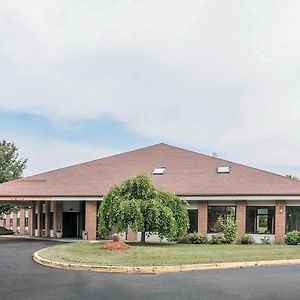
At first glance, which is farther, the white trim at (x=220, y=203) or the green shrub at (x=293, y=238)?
the white trim at (x=220, y=203)

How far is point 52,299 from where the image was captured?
10180mm

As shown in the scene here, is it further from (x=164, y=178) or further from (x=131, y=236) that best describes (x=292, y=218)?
(x=131, y=236)

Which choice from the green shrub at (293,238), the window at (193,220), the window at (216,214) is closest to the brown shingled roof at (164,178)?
the window at (216,214)

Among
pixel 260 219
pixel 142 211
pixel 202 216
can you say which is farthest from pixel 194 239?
pixel 142 211

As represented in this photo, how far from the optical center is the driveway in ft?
34.9

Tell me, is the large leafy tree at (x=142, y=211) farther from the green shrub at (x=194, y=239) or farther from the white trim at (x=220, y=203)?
the white trim at (x=220, y=203)

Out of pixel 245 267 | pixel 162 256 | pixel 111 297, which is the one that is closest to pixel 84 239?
pixel 162 256

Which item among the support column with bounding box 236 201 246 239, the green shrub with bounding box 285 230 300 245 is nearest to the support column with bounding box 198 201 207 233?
the support column with bounding box 236 201 246 239

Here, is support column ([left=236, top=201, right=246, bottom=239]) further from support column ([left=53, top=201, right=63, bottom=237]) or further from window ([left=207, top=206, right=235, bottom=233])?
support column ([left=53, top=201, right=63, bottom=237])

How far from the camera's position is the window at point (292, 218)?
2778 cm

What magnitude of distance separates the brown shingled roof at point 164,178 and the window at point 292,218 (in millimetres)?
1232

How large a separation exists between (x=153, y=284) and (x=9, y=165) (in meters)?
36.6

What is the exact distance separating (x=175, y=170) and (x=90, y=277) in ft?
64.5

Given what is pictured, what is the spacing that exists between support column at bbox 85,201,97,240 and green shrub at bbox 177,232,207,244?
639cm
